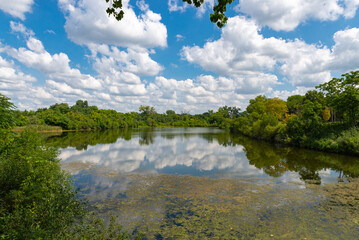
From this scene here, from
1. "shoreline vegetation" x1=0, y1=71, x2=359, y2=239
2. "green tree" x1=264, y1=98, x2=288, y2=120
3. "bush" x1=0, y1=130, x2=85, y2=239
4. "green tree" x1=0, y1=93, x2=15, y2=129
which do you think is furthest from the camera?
"green tree" x1=264, y1=98, x2=288, y2=120

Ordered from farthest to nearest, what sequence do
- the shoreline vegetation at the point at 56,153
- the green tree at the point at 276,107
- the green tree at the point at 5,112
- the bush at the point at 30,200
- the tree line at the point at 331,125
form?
the green tree at the point at 276,107 < the tree line at the point at 331,125 < the green tree at the point at 5,112 < the shoreline vegetation at the point at 56,153 < the bush at the point at 30,200

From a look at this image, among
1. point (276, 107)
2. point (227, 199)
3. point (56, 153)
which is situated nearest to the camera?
point (227, 199)

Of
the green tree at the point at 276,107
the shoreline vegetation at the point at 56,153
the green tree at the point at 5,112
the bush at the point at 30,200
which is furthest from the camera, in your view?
the green tree at the point at 276,107

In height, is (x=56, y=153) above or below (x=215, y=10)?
below

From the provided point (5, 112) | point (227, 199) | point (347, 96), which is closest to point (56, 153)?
point (5, 112)

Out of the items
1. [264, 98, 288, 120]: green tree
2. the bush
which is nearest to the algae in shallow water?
the bush

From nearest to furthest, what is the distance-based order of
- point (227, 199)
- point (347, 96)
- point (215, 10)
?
point (215, 10) < point (227, 199) < point (347, 96)

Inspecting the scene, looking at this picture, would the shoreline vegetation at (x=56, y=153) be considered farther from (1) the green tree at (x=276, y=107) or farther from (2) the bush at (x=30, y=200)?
(1) the green tree at (x=276, y=107)

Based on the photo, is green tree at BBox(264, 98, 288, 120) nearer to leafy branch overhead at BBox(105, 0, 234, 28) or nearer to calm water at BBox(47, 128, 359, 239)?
calm water at BBox(47, 128, 359, 239)

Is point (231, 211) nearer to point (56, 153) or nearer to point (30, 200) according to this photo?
point (30, 200)

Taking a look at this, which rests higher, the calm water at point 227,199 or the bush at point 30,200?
the bush at point 30,200

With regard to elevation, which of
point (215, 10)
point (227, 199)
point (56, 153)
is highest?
point (215, 10)

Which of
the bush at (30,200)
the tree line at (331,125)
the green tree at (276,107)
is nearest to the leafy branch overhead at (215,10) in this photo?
the bush at (30,200)

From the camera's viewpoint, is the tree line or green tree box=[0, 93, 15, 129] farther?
the tree line
